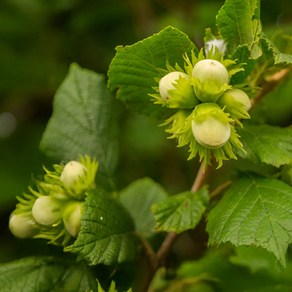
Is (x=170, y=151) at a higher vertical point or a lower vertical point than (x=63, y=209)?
lower

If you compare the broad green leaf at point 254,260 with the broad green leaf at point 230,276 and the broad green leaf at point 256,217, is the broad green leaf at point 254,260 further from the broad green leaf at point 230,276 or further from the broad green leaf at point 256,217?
the broad green leaf at point 256,217

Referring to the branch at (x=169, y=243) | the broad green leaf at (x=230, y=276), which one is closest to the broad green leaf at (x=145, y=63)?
the branch at (x=169, y=243)

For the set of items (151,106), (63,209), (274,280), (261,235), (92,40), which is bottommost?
(274,280)

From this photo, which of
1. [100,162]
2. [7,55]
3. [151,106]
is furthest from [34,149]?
[151,106]

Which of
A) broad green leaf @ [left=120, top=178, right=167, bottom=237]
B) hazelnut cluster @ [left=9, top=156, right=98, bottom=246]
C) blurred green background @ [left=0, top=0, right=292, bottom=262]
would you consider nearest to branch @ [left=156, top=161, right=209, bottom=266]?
broad green leaf @ [left=120, top=178, right=167, bottom=237]

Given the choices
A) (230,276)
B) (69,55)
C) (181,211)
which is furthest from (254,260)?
(69,55)

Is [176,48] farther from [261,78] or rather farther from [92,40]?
[92,40]
